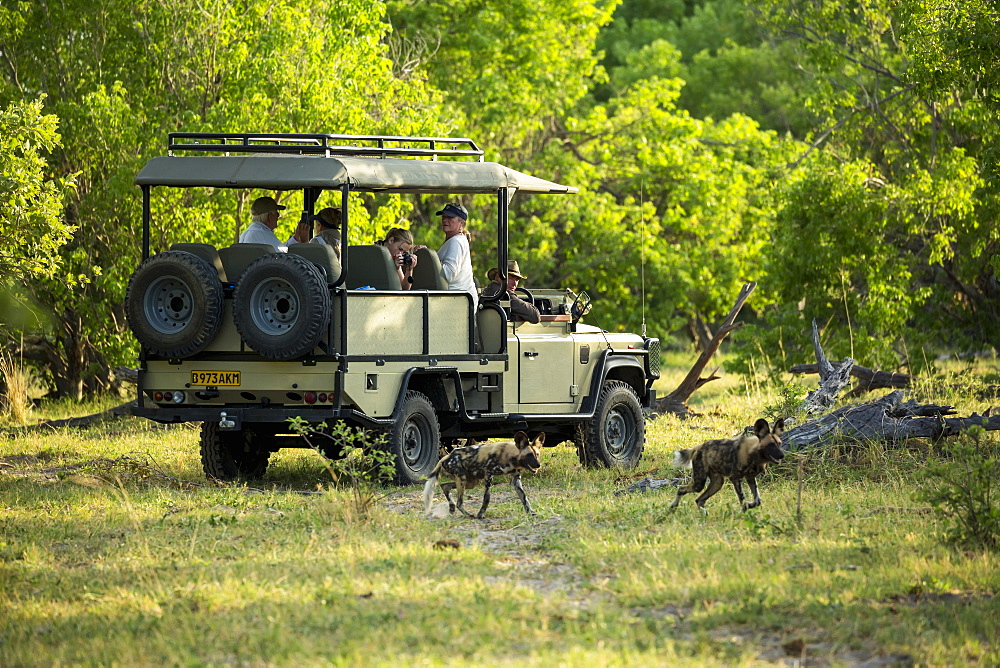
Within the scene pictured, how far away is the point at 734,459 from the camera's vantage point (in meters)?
8.96

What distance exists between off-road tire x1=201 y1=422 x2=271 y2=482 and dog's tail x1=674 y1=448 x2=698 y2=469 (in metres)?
3.88

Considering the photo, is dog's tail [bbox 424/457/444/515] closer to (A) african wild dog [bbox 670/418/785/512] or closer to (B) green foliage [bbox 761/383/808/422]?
(A) african wild dog [bbox 670/418/785/512]

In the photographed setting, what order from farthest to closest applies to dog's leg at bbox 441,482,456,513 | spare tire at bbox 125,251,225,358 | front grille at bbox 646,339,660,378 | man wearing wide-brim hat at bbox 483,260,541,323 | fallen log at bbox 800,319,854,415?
front grille at bbox 646,339,660,378 → fallen log at bbox 800,319,854,415 → man wearing wide-brim hat at bbox 483,260,541,323 → spare tire at bbox 125,251,225,358 → dog's leg at bbox 441,482,456,513

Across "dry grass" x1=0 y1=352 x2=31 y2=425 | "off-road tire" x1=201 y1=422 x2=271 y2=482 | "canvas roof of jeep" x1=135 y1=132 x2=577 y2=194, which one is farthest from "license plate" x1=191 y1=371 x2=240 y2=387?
"dry grass" x1=0 y1=352 x2=31 y2=425

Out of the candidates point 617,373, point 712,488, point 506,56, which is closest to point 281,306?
point 712,488

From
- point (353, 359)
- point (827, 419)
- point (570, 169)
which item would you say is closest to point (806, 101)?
point (570, 169)

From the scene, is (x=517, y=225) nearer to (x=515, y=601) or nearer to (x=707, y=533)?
(x=707, y=533)

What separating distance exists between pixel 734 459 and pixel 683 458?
1.20 ft

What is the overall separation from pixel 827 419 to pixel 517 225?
15328mm

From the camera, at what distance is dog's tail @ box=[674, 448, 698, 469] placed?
911 centimetres

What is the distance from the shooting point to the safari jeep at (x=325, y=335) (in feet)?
33.2

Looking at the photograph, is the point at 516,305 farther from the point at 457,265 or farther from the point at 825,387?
the point at 825,387

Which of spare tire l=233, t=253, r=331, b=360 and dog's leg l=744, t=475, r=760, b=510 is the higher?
spare tire l=233, t=253, r=331, b=360

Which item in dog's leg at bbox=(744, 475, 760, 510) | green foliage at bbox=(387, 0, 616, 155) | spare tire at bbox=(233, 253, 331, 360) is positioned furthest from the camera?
green foliage at bbox=(387, 0, 616, 155)
